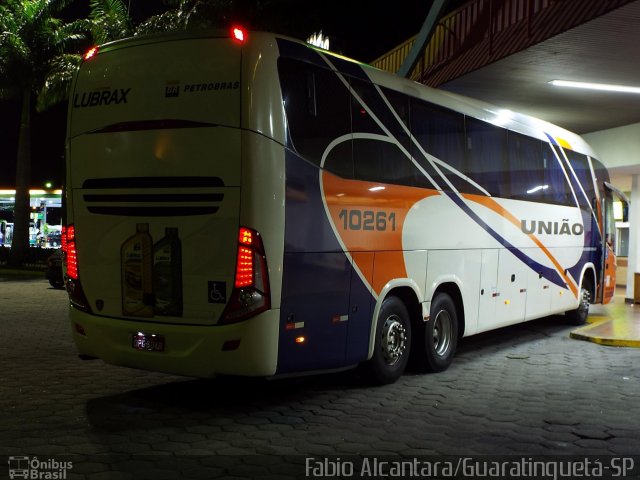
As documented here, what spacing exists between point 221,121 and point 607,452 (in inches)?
169

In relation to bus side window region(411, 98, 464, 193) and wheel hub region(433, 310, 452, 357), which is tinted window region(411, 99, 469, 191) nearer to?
bus side window region(411, 98, 464, 193)

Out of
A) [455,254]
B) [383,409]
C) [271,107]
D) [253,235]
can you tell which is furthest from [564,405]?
[271,107]

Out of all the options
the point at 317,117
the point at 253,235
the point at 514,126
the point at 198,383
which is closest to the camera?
the point at 253,235

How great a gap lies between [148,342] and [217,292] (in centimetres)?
90

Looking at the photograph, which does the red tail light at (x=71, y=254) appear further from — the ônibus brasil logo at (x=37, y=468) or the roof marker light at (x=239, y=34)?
the roof marker light at (x=239, y=34)

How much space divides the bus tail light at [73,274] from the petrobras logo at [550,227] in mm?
6716

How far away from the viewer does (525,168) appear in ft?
37.6

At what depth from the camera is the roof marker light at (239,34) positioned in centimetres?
669

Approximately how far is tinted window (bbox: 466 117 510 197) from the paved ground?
8.19 ft

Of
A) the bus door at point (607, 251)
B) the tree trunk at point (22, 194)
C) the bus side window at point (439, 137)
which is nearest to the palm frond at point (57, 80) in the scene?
the tree trunk at point (22, 194)

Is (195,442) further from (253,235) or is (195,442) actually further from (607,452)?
(607,452)

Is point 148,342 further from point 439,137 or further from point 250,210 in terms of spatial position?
point 439,137

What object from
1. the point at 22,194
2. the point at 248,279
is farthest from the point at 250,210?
the point at 22,194

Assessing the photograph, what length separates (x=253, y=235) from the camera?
654cm
